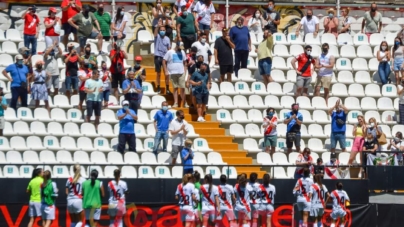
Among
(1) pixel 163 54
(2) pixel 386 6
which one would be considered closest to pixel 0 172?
(1) pixel 163 54

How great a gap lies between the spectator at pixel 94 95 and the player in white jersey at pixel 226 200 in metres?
4.44

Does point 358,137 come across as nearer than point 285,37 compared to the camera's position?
Yes

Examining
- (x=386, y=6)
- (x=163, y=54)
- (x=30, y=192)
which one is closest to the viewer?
(x=30, y=192)

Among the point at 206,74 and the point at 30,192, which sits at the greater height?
the point at 206,74

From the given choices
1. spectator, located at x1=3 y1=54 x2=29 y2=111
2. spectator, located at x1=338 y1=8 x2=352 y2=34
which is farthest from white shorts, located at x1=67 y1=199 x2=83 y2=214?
spectator, located at x1=338 y1=8 x2=352 y2=34

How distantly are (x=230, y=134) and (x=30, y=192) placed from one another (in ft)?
21.5

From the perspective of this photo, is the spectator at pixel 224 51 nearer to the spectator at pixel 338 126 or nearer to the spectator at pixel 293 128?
the spectator at pixel 293 128

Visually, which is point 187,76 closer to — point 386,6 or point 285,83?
point 285,83

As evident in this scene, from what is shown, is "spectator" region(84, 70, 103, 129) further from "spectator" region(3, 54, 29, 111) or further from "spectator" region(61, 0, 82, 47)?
"spectator" region(61, 0, 82, 47)

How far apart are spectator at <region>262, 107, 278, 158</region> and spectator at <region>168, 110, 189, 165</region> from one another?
211cm

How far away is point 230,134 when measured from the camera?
32438mm

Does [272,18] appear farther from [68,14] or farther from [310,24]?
[68,14]

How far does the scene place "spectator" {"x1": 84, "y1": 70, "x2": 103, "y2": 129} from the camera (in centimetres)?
3116

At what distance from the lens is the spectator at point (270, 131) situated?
31.5 metres
